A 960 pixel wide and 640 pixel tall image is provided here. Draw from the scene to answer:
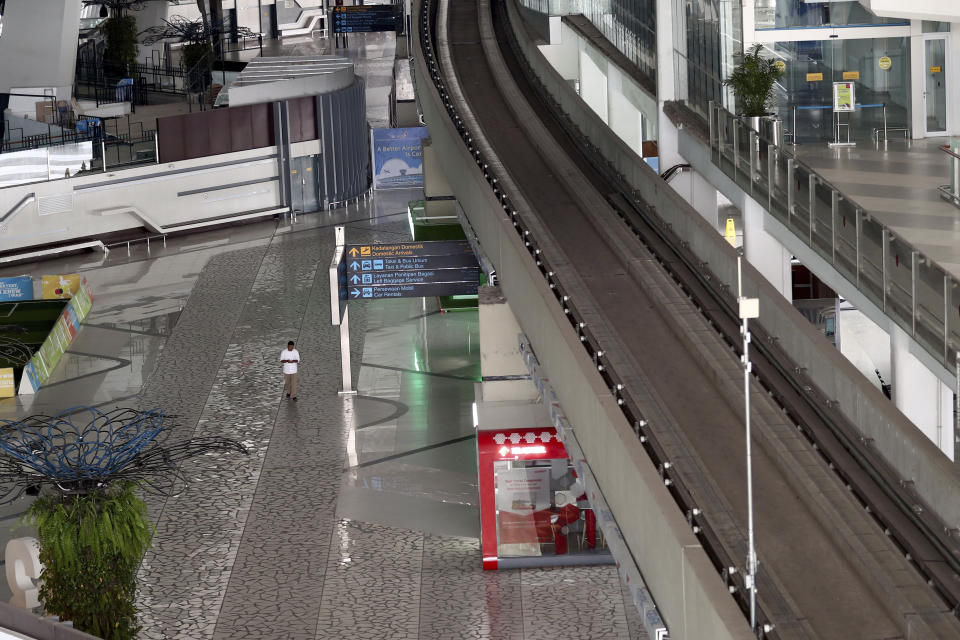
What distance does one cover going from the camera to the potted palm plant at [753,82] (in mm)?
25891

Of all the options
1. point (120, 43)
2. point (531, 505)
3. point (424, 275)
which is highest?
point (120, 43)

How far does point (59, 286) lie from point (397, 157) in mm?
15814

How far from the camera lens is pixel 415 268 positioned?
22.7m

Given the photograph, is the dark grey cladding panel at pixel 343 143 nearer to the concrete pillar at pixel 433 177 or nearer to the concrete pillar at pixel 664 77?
the concrete pillar at pixel 433 177

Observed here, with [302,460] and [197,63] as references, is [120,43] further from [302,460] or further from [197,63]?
[302,460]

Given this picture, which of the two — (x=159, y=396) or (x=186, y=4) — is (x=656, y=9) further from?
(x=186, y=4)

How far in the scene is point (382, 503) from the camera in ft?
61.6

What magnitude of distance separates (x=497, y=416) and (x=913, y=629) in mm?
7747

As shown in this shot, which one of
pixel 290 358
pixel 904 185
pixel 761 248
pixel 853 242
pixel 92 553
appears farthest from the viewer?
pixel 290 358

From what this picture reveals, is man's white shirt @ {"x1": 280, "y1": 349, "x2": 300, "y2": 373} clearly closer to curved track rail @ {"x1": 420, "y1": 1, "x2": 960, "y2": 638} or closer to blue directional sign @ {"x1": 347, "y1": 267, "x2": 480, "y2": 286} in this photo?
blue directional sign @ {"x1": 347, "y1": 267, "x2": 480, "y2": 286}

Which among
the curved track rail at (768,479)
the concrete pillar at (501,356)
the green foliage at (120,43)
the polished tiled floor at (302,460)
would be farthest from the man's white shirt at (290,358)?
the green foliage at (120,43)

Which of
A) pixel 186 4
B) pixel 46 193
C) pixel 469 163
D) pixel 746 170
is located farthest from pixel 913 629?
pixel 186 4

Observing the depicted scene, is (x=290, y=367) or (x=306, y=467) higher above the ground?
(x=290, y=367)

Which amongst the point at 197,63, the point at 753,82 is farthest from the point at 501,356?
the point at 197,63
